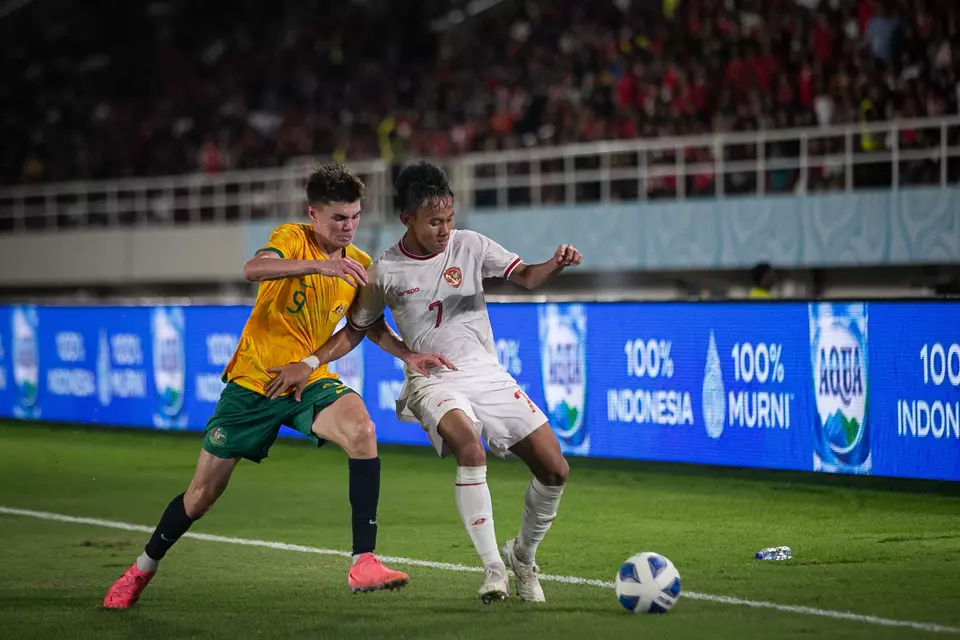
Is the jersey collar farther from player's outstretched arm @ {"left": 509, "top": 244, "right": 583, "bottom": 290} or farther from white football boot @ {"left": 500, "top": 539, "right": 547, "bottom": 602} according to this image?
white football boot @ {"left": 500, "top": 539, "right": 547, "bottom": 602}

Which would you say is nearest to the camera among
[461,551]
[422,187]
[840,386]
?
[422,187]

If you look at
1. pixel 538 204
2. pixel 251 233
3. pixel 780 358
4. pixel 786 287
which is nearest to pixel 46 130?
pixel 251 233

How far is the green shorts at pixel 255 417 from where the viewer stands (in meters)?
7.36

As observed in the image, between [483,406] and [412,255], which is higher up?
[412,255]

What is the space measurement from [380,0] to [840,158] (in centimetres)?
1671

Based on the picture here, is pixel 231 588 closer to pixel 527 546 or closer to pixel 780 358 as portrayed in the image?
pixel 527 546

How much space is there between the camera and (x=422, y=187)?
7.12 meters

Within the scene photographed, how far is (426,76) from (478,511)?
23.0 m

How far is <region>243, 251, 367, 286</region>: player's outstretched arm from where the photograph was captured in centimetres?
695

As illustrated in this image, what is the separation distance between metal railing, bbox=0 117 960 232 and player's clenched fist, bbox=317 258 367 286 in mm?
11807

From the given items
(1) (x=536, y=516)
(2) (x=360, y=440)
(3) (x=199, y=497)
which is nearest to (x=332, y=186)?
(2) (x=360, y=440)

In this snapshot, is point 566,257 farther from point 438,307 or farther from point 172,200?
point 172,200

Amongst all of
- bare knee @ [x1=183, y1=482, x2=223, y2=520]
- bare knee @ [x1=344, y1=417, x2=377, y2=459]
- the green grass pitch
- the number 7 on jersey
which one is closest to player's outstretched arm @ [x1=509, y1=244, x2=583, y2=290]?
the number 7 on jersey

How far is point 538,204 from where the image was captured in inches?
899
